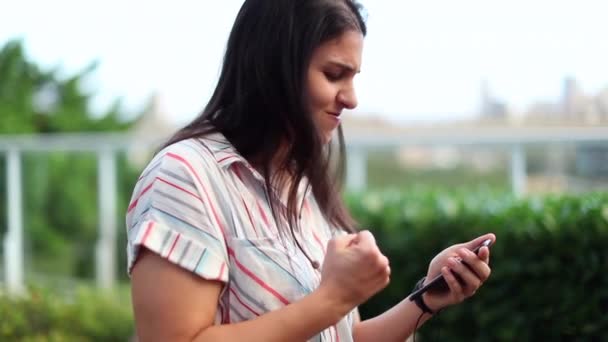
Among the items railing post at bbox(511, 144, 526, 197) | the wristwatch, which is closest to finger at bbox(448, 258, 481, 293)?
the wristwatch

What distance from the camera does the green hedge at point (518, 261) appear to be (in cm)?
392

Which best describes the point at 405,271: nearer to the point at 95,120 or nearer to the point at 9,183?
the point at 9,183

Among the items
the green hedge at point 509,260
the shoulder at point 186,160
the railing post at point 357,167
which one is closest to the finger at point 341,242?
the shoulder at point 186,160

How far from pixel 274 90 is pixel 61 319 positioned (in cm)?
436

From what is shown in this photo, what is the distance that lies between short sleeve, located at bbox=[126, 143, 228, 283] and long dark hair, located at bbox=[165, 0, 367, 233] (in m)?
0.11

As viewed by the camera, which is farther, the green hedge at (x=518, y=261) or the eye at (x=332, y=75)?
the green hedge at (x=518, y=261)

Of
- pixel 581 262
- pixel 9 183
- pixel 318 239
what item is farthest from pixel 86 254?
pixel 318 239

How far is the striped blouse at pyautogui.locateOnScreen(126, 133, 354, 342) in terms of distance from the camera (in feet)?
5.20

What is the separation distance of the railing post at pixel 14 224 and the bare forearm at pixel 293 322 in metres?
6.76

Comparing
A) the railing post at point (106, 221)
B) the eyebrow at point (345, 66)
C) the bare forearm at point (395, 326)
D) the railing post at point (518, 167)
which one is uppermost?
the eyebrow at point (345, 66)

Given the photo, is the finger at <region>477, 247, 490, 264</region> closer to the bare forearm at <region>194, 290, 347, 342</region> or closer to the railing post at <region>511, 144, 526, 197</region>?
the bare forearm at <region>194, 290, 347, 342</region>

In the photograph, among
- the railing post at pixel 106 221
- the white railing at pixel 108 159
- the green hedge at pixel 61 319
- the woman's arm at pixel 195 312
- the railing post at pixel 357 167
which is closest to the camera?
the woman's arm at pixel 195 312

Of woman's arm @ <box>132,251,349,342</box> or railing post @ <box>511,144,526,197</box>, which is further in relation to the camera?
railing post @ <box>511,144,526,197</box>

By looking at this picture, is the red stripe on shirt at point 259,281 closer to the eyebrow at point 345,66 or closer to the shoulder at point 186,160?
the shoulder at point 186,160
